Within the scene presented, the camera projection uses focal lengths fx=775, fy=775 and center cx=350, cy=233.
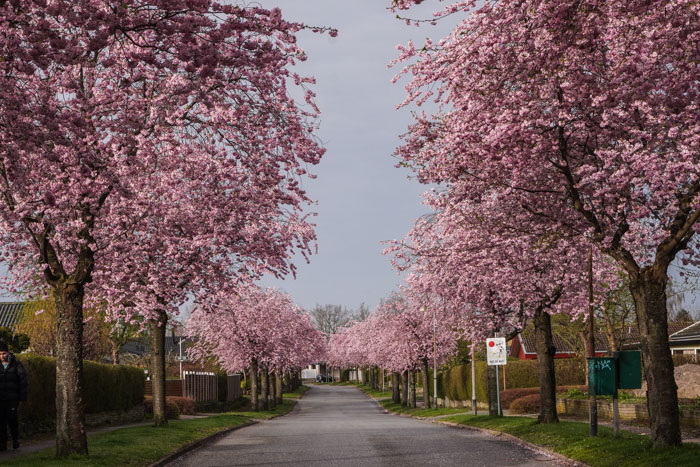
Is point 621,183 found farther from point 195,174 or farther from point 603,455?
point 195,174

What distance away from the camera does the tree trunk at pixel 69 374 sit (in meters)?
15.9

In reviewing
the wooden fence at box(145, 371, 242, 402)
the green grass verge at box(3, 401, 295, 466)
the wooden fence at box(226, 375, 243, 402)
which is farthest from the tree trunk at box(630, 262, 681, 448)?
the wooden fence at box(226, 375, 243, 402)

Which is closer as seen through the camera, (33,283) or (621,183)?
(621,183)

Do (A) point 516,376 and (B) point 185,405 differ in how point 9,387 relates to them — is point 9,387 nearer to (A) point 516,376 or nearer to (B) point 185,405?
(B) point 185,405

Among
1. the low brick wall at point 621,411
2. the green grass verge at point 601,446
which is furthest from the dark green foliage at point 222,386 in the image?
the green grass verge at point 601,446

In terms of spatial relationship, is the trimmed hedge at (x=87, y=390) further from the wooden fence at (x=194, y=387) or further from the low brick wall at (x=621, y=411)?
the low brick wall at (x=621, y=411)

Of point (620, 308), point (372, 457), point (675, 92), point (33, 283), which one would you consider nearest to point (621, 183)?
point (675, 92)

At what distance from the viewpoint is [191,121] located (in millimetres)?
15617

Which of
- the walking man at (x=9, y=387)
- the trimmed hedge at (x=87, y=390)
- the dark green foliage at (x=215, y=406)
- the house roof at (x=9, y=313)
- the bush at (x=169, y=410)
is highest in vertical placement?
the house roof at (x=9, y=313)

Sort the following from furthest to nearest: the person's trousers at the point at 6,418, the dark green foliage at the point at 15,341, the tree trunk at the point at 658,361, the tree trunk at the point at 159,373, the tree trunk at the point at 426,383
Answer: the tree trunk at the point at 426,383 < the dark green foliage at the point at 15,341 < the tree trunk at the point at 159,373 < the person's trousers at the point at 6,418 < the tree trunk at the point at 658,361

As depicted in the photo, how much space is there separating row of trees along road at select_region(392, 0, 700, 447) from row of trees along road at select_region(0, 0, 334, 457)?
2709 millimetres

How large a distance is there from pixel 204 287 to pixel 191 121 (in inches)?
366

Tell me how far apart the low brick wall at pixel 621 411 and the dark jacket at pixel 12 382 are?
17.9m

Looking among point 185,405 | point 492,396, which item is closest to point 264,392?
point 185,405
